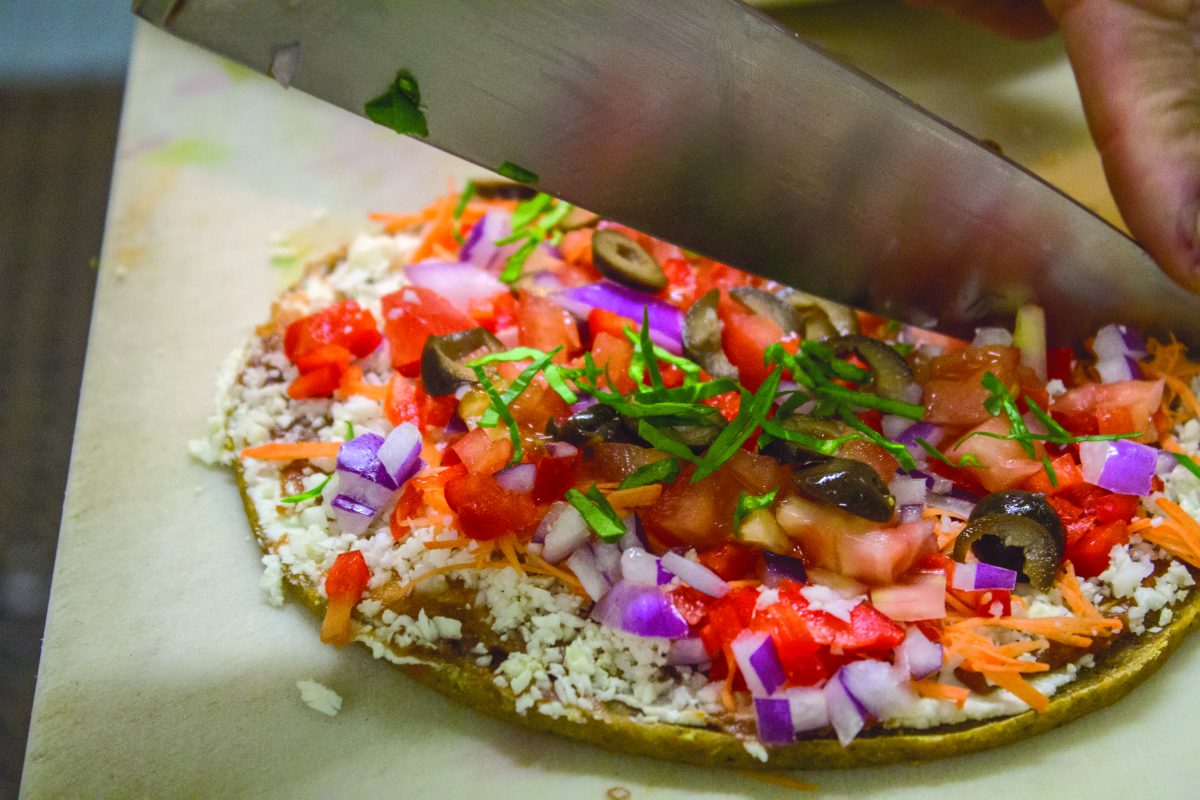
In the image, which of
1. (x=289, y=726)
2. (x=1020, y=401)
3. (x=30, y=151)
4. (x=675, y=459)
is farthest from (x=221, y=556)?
(x=30, y=151)

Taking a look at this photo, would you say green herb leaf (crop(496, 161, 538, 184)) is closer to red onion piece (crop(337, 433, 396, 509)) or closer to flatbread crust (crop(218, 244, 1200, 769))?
red onion piece (crop(337, 433, 396, 509))

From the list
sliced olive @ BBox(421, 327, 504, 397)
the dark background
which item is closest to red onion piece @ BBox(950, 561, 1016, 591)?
sliced olive @ BBox(421, 327, 504, 397)

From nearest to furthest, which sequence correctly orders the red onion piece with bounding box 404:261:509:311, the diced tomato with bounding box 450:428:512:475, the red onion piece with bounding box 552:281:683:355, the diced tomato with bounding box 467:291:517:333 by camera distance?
1. the diced tomato with bounding box 450:428:512:475
2. the red onion piece with bounding box 552:281:683:355
3. the diced tomato with bounding box 467:291:517:333
4. the red onion piece with bounding box 404:261:509:311

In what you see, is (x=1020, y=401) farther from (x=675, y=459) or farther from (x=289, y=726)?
(x=289, y=726)

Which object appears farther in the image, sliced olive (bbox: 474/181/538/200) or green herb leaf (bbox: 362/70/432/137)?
sliced olive (bbox: 474/181/538/200)

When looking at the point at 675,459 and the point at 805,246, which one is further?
the point at 805,246

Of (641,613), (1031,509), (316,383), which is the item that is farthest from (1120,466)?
(316,383)

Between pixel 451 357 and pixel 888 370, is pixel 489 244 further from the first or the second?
pixel 888 370
